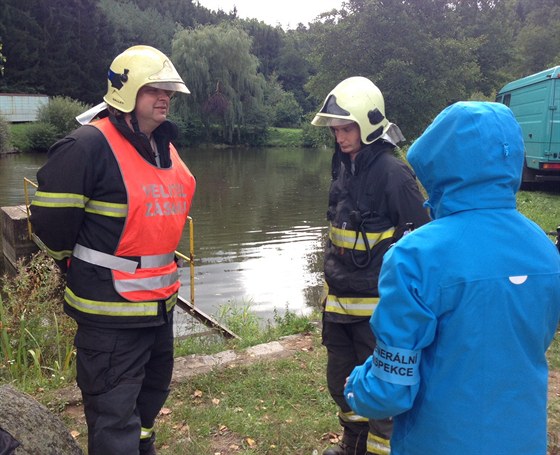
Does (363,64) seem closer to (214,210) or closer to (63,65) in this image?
(214,210)

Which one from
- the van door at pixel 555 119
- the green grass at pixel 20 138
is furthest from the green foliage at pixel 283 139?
the van door at pixel 555 119

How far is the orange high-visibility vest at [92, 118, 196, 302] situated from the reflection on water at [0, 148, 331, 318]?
6275 millimetres

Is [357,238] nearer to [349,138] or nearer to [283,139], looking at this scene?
[349,138]

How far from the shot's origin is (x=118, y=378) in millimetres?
2596

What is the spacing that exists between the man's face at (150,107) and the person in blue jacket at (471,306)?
1584 millimetres

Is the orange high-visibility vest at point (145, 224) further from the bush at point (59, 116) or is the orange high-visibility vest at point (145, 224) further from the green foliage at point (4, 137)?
the bush at point (59, 116)

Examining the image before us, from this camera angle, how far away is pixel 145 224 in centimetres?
268

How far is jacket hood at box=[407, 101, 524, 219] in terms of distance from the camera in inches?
64.7

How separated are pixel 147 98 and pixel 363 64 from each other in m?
23.0

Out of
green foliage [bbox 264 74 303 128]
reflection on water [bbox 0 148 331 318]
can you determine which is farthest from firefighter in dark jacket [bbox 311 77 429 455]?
green foliage [bbox 264 74 303 128]

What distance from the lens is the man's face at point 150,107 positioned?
9.11 feet

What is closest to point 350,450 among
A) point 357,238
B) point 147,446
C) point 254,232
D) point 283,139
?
point 147,446

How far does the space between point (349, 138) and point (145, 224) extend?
1.25 metres

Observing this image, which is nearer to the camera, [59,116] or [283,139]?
[59,116]
